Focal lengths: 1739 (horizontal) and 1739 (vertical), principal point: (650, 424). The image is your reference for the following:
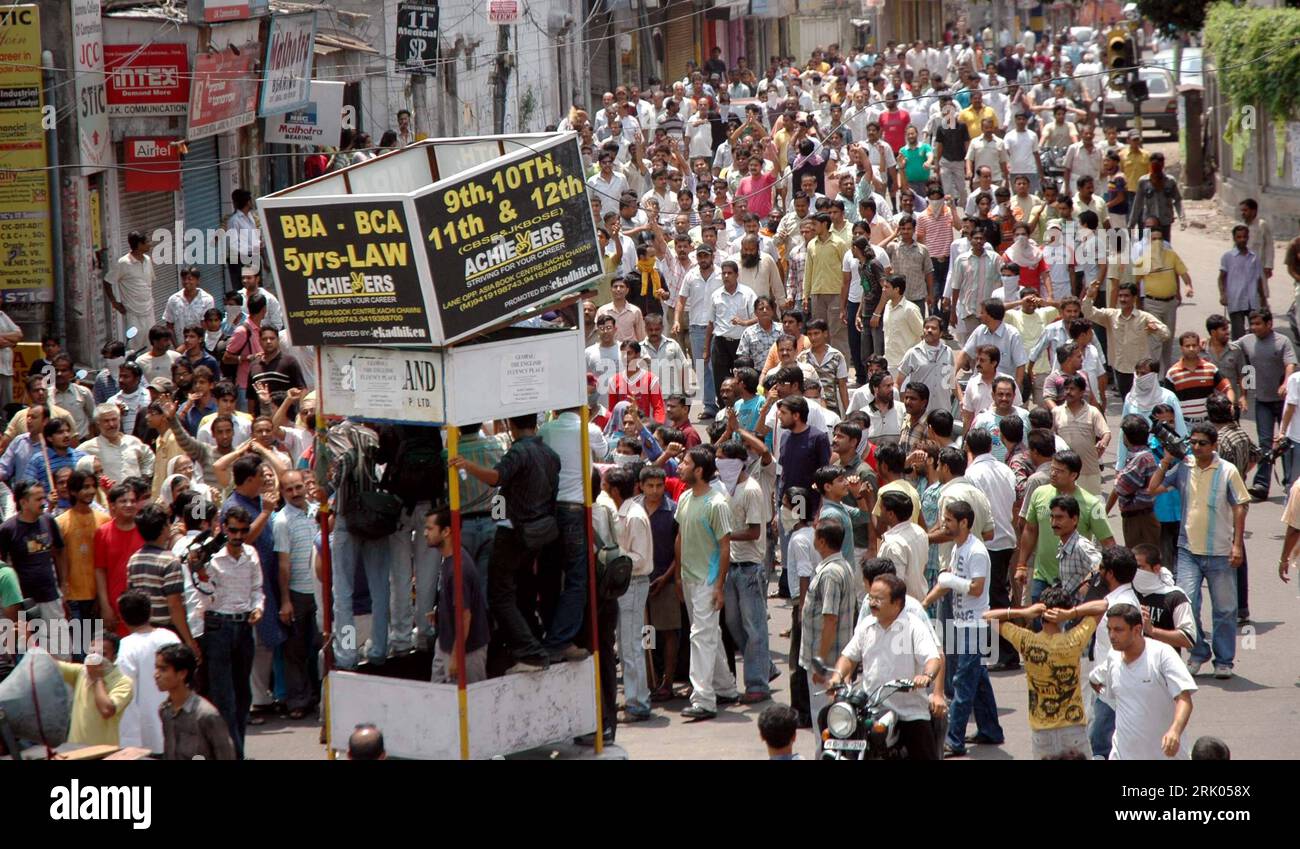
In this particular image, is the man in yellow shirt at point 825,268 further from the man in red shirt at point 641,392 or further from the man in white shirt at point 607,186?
the man in white shirt at point 607,186

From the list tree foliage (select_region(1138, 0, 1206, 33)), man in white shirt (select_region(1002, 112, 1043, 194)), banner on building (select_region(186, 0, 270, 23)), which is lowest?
man in white shirt (select_region(1002, 112, 1043, 194))

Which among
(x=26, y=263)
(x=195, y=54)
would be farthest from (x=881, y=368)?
(x=195, y=54)

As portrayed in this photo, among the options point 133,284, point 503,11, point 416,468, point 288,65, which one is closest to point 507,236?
point 416,468

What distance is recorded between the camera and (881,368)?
12234 mm

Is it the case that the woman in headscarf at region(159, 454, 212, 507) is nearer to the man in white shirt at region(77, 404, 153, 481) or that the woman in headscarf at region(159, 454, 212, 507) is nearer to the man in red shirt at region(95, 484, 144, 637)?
the man in white shirt at region(77, 404, 153, 481)

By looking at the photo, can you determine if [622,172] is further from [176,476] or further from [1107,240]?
[176,476]

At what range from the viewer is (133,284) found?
649 inches

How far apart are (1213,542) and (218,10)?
12.6 m

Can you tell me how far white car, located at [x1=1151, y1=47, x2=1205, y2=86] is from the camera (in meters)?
38.8

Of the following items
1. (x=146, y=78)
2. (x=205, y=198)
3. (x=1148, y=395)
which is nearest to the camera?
(x=1148, y=395)

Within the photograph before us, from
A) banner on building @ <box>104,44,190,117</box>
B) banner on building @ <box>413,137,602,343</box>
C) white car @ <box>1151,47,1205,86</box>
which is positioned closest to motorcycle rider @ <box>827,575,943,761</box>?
banner on building @ <box>413,137,602,343</box>

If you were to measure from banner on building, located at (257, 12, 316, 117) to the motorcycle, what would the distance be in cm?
1432

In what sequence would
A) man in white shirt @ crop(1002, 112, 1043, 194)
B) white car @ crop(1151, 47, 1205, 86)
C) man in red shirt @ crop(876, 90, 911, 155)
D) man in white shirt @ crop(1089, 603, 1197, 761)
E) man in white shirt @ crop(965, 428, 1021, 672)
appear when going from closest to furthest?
man in white shirt @ crop(1089, 603, 1197, 761), man in white shirt @ crop(965, 428, 1021, 672), man in white shirt @ crop(1002, 112, 1043, 194), man in red shirt @ crop(876, 90, 911, 155), white car @ crop(1151, 47, 1205, 86)

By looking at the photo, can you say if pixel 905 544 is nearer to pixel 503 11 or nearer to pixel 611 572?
pixel 611 572
